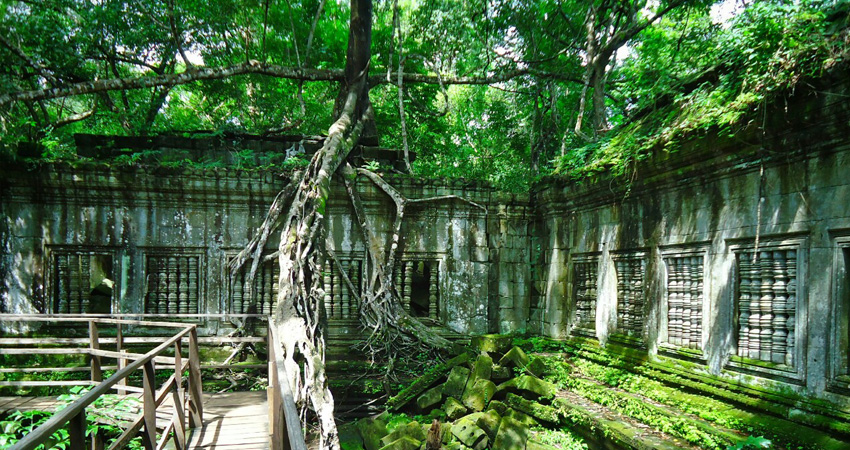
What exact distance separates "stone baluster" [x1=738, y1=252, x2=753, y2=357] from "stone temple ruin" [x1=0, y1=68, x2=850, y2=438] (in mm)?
13

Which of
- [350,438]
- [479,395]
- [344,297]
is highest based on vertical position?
[344,297]

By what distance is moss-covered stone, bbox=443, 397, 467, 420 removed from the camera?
4930 mm

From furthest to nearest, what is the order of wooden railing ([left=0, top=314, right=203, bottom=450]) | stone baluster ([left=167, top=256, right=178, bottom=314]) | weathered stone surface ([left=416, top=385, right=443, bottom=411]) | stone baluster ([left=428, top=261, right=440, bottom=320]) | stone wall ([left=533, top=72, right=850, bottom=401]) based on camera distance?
1. stone baluster ([left=428, top=261, right=440, bottom=320])
2. stone baluster ([left=167, top=256, right=178, bottom=314])
3. weathered stone surface ([left=416, top=385, right=443, bottom=411])
4. stone wall ([left=533, top=72, right=850, bottom=401])
5. wooden railing ([left=0, top=314, right=203, bottom=450])

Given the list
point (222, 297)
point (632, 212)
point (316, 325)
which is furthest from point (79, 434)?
point (632, 212)

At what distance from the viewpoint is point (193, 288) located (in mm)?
5871

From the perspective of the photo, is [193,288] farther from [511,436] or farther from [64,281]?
[511,436]

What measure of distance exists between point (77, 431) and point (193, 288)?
15.0 feet

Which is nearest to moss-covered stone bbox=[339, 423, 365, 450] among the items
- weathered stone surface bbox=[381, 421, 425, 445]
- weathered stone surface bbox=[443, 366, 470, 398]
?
weathered stone surface bbox=[381, 421, 425, 445]

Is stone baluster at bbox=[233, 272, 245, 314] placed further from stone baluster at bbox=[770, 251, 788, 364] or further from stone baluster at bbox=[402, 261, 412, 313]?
stone baluster at bbox=[770, 251, 788, 364]

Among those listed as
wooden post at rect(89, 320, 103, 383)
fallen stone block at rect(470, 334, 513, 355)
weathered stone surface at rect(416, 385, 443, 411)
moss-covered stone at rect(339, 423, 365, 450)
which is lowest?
moss-covered stone at rect(339, 423, 365, 450)

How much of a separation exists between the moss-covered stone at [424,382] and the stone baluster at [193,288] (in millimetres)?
2948

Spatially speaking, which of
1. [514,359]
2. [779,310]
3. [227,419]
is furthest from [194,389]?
[779,310]

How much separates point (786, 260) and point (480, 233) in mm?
3833

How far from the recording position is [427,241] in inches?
258
